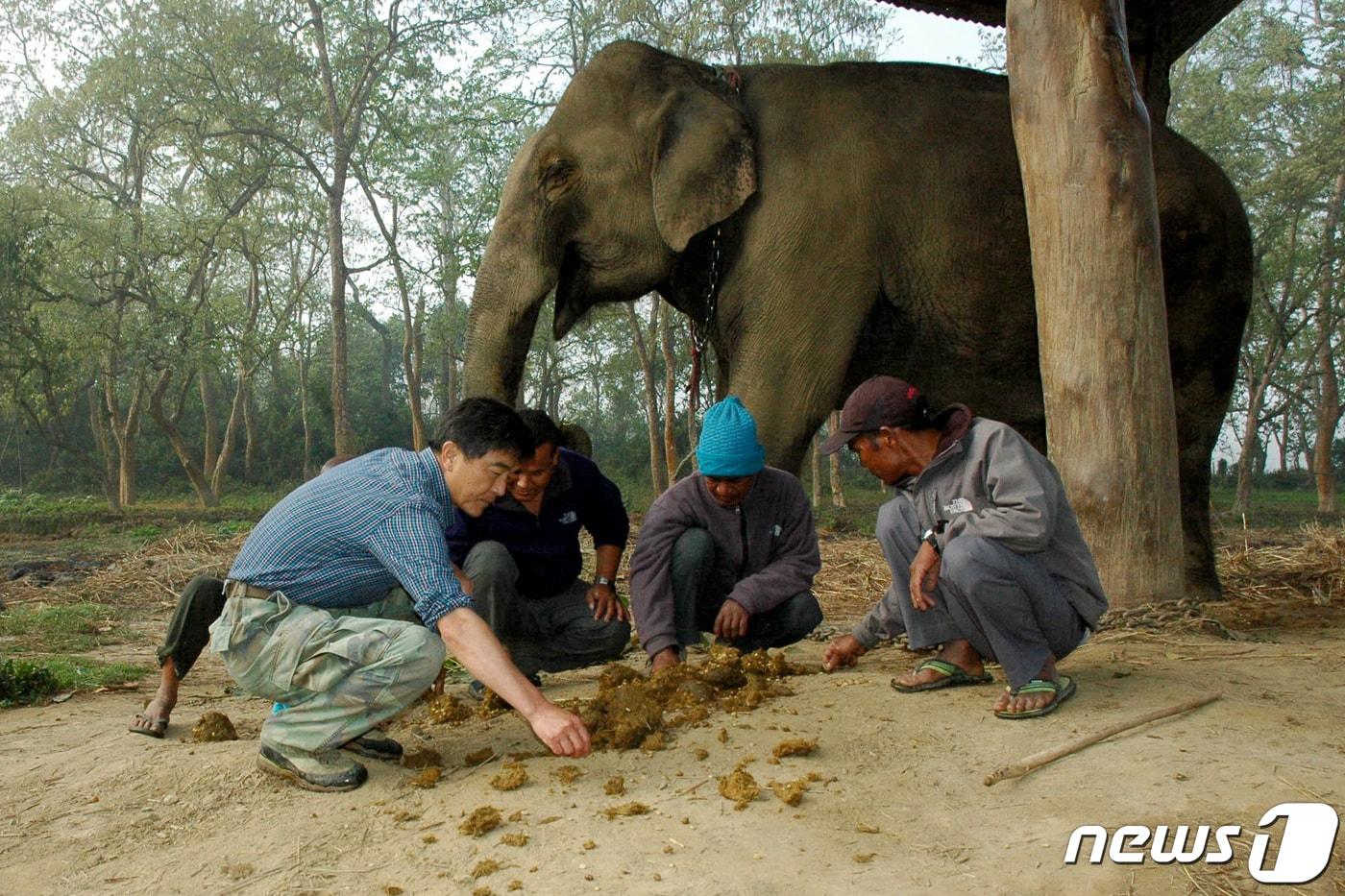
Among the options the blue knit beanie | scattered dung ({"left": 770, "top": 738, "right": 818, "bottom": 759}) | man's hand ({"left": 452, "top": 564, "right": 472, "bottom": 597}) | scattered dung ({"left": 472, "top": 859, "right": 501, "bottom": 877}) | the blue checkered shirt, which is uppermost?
the blue knit beanie

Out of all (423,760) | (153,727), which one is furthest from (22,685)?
(423,760)

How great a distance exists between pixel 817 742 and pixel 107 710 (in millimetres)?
2961

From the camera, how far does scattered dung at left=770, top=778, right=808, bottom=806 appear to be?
3.01 m

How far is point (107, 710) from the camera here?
185 inches

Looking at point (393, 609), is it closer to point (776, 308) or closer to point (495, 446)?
point (495, 446)

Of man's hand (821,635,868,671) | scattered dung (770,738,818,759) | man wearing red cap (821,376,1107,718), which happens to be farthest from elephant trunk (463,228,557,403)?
scattered dung (770,738,818,759)

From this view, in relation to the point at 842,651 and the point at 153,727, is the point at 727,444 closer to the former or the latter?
the point at 842,651

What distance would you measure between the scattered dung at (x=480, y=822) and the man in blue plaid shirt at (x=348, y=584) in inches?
19.1

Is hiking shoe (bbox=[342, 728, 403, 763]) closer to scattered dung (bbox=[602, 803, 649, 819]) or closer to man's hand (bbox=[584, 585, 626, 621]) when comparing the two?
scattered dung (bbox=[602, 803, 649, 819])

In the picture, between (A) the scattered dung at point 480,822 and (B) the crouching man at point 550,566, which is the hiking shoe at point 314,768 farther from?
(B) the crouching man at point 550,566

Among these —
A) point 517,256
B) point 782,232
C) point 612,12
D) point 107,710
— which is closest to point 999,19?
point 782,232

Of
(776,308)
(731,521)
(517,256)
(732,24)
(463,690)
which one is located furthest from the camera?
(732,24)

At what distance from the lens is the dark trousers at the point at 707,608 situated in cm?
443

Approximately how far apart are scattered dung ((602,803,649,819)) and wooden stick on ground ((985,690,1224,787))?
35.3 inches
